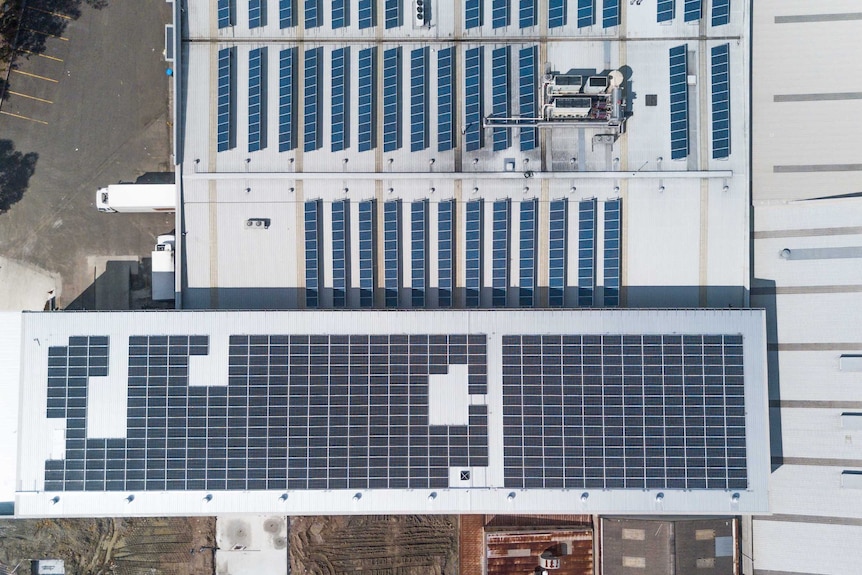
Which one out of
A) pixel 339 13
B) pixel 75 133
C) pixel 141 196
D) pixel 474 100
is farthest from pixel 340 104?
pixel 75 133

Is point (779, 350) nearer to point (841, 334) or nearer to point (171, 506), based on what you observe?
point (841, 334)

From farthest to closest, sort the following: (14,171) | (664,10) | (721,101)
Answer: (14,171), (664,10), (721,101)

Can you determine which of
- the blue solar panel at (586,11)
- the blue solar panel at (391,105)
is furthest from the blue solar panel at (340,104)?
the blue solar panel at (586,11)

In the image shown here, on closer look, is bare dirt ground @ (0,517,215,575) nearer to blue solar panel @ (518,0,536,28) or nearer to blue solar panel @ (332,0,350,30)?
blue solar panel @ (332,0,350,30)

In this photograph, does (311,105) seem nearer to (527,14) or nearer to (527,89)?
(527,89)

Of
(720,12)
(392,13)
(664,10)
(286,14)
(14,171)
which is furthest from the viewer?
(14,171)

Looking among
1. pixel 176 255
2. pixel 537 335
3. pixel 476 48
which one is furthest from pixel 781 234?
pixel 176 255

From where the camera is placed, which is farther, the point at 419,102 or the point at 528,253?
the point at 419,102
